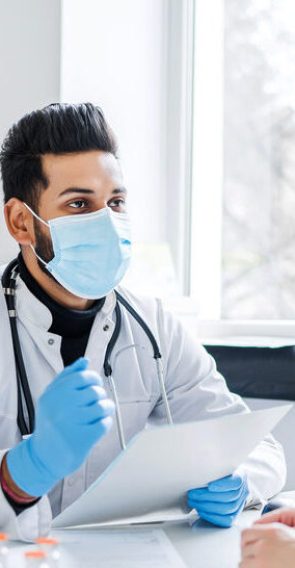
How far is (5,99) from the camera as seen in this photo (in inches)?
85.0

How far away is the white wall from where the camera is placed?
2.15m

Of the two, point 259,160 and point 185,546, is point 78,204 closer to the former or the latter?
point 185,546

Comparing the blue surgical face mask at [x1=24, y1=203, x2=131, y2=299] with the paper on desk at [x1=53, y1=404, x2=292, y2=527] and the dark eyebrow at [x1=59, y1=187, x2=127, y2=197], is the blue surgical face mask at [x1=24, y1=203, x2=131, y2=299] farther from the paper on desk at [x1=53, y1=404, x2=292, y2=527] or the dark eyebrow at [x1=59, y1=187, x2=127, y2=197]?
the paper on desk at [x1=53, y1=404, x2=292, y2=527]

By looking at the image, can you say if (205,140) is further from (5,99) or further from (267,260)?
(5,99)

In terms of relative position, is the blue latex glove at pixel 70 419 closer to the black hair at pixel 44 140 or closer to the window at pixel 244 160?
the black hair at pixel 44 140

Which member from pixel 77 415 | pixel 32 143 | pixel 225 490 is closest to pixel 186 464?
pixel 225 490

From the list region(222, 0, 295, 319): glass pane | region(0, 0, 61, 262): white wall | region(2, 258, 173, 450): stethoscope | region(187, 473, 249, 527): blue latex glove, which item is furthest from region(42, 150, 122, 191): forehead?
region(222, 0, 295, 319): glass pane

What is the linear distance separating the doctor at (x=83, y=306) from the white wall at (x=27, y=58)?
0.45 metres

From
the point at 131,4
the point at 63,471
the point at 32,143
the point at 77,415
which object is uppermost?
the point at 131,4

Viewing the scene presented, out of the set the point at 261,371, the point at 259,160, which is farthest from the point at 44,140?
the point at 259,160

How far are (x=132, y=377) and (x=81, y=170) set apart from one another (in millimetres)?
425

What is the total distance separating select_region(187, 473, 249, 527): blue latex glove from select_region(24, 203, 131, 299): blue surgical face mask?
46 centimetres

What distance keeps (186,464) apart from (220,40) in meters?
2.04

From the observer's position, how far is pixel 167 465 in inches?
47.9
